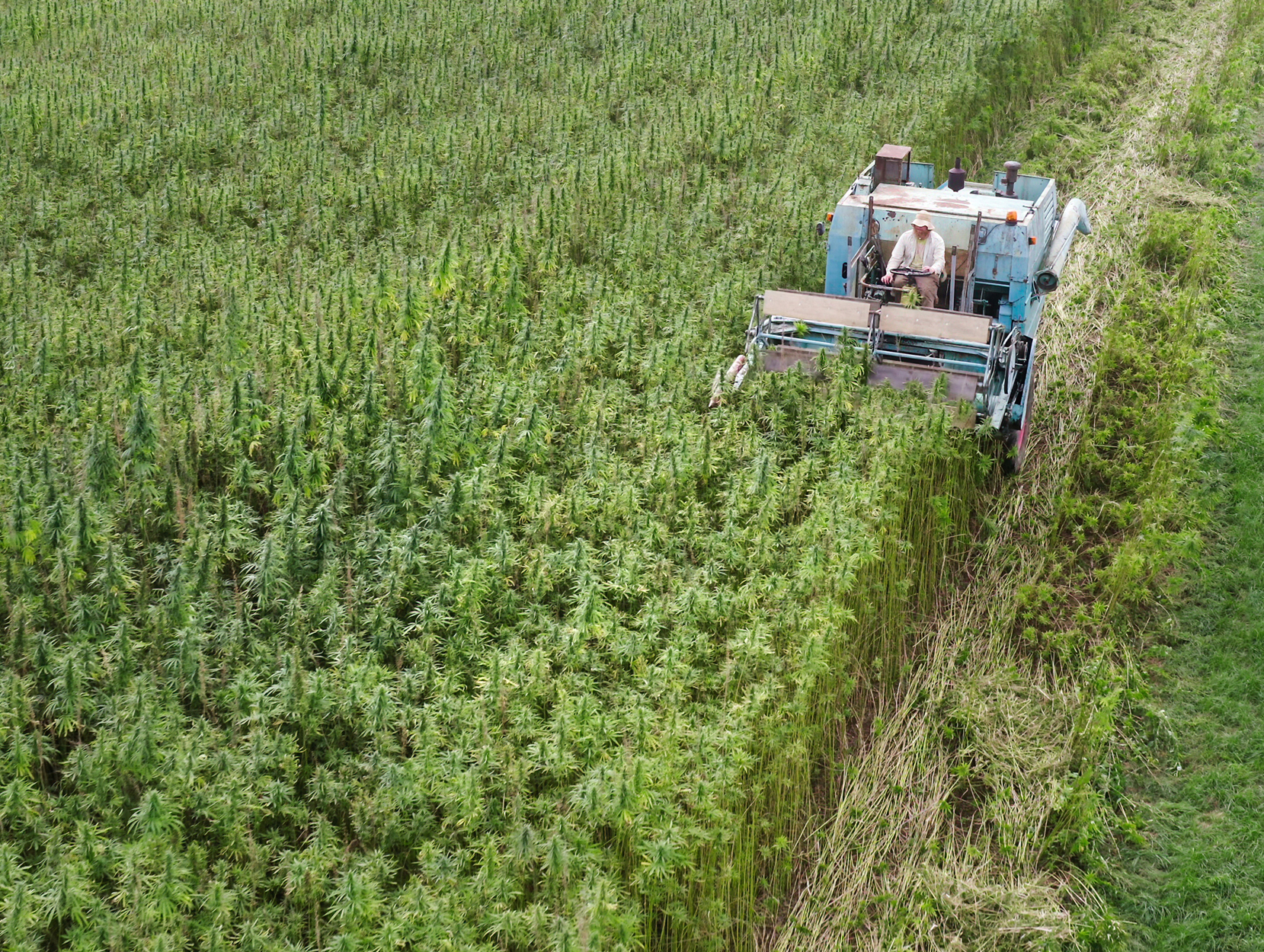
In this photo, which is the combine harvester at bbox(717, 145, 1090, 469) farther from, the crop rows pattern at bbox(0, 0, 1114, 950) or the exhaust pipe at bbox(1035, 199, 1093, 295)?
the crop rows pattern at bbox(0, 0, 1114, 950)

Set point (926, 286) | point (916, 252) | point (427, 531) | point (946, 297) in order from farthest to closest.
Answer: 1. point (946, 297)
2. point (916, 252)
3. point (926, 286)
4. point (427, 531)

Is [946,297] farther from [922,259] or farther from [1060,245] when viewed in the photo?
[1060,245]

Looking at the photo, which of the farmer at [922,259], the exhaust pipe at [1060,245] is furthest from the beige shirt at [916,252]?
the exhaust pipe at [1060,245]

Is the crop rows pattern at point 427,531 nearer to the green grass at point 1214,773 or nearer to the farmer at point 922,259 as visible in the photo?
the farmer at point 922,259

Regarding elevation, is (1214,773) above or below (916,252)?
below

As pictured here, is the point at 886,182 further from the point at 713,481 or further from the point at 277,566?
the point at 277,566

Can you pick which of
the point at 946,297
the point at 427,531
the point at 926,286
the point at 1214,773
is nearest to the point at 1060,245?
the point at 946,297

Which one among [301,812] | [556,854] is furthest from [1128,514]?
[301,812]
